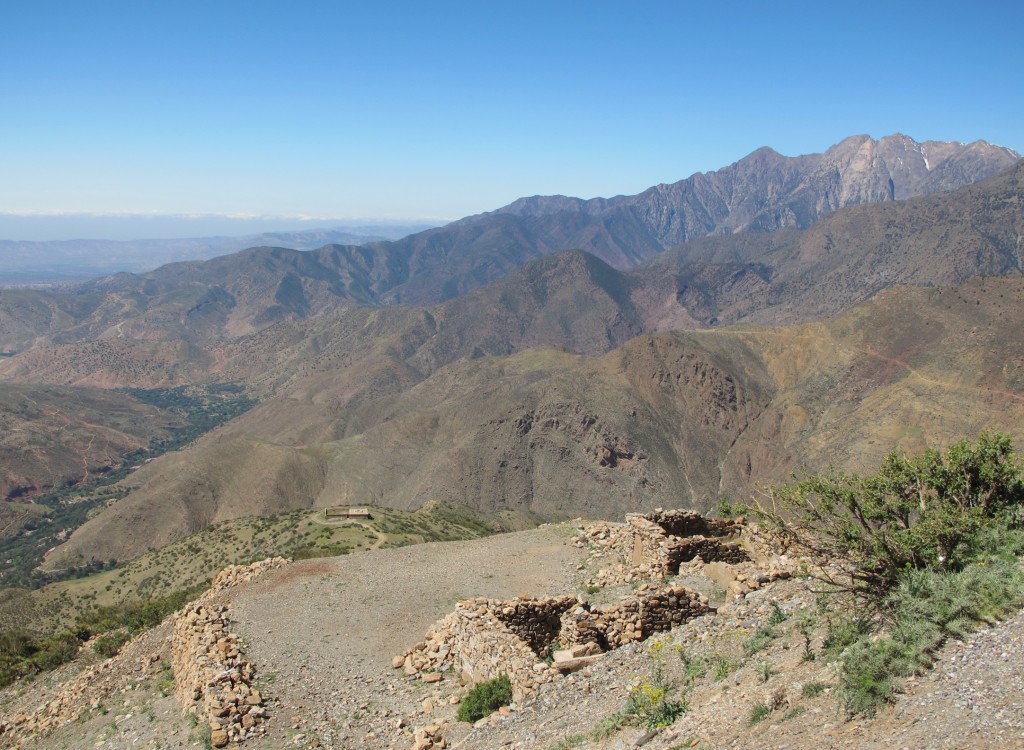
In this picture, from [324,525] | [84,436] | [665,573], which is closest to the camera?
[665,573]

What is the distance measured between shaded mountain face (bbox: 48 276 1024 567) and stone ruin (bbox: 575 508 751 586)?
75.6 metres

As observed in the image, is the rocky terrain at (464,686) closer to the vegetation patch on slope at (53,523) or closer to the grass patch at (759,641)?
the grass patch at (759,641)

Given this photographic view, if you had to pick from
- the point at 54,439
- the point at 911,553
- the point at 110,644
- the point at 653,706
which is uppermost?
the point at 911,553

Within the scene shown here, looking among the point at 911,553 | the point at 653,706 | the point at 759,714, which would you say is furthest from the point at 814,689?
the point at 911,553

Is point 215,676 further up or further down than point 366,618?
further up

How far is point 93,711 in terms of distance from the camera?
19.6 meters

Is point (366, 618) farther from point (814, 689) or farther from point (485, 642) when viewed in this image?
point (814, 689)

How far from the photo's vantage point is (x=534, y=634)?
1834 centimetres

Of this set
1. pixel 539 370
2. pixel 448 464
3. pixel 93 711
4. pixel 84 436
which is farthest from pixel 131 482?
pixel 93 711

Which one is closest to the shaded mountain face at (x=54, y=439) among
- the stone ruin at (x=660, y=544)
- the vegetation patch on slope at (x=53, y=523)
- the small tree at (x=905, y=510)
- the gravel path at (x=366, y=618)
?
the vegetation patch on slope at (x=53, y=523)

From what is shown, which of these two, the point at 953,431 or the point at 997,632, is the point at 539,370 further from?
the point at 997,632

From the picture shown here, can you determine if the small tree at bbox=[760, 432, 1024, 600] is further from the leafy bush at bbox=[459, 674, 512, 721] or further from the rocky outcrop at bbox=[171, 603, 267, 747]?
the rocky outcrop at bbox=[171, 603, 267, 747]

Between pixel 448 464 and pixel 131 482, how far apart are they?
75354mm

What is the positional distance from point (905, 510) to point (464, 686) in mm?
10357
